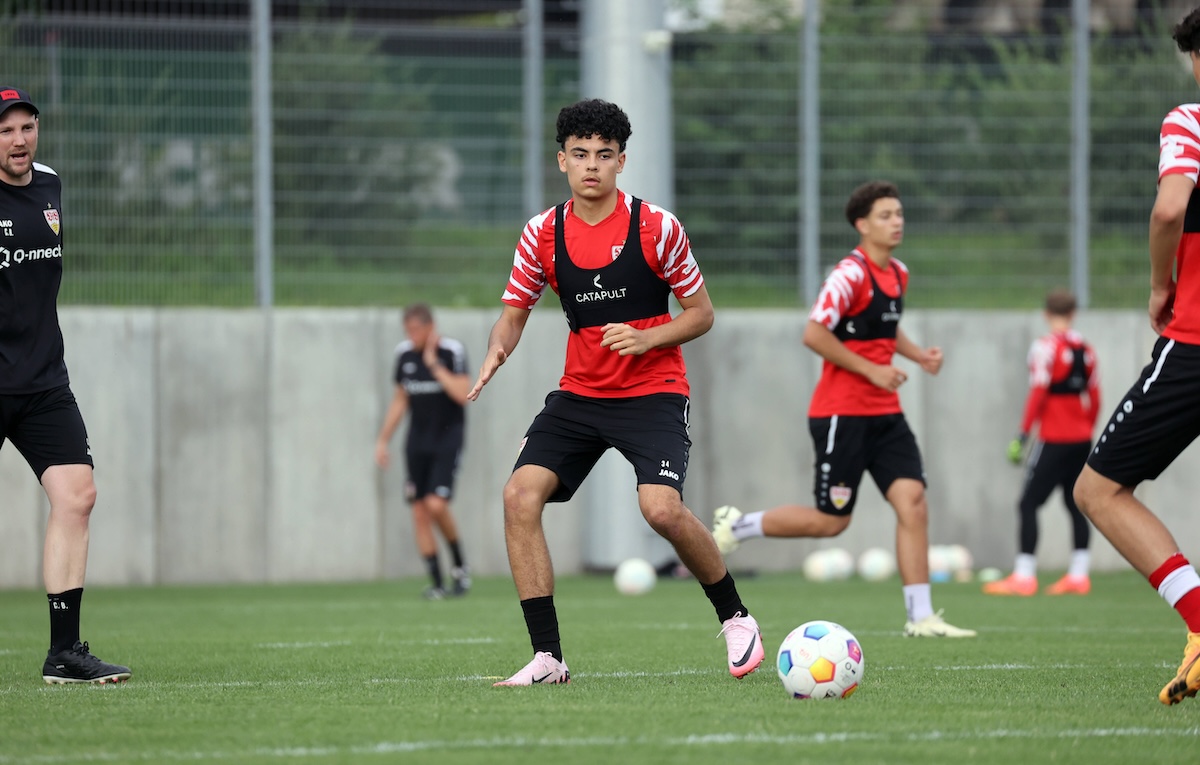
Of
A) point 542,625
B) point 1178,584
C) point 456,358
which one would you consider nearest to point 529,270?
point 542,625

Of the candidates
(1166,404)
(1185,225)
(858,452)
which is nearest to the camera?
(1166,404)

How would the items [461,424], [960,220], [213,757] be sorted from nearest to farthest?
[213,757] < [461,424] < [960,220]

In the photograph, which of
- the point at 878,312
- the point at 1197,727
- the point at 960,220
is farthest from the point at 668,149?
the point at 1197,727

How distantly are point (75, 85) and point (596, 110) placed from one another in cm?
1023

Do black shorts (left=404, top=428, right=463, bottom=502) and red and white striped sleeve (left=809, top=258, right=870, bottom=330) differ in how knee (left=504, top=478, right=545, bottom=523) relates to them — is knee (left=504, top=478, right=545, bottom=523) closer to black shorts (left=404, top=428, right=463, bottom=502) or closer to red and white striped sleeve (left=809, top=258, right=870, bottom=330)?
red and white striped sleeve (left=809, top=258, right=870, bottom=330)

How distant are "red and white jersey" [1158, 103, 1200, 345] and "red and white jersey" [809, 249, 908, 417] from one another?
325cm

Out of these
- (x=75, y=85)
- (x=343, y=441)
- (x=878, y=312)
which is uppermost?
(x=75, y=85)

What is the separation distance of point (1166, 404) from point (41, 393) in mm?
4348

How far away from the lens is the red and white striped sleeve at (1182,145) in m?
5.32

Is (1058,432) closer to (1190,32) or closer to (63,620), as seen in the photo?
(1190,32)

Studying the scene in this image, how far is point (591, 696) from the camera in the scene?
5.73 m

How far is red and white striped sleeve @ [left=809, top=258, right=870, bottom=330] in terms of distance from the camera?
877 centimetres

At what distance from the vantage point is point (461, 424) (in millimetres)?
13328

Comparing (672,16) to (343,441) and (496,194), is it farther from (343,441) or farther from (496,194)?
(343,441)
